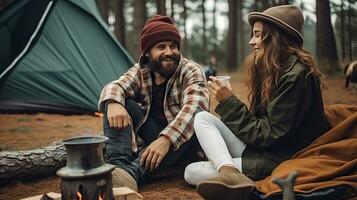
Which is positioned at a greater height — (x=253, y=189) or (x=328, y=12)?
(x=328, y=12)

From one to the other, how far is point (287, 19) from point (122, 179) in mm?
1474

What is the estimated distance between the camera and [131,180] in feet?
9.41

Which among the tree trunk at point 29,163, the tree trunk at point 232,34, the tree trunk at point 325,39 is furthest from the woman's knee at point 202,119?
the tree trunk at point 232,34

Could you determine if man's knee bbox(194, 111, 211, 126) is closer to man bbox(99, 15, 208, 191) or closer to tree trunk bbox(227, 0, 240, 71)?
man bbox(99, 15, 208, 191)

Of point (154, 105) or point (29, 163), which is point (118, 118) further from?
point (29, 163)

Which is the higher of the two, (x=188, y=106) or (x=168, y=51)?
(x=168, y=51)

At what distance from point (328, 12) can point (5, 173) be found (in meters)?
8.84

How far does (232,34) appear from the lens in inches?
704

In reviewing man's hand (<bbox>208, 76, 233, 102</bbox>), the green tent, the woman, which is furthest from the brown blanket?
the green tent

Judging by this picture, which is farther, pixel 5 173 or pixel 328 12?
pixel 328 12

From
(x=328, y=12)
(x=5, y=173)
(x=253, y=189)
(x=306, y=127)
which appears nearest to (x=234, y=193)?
(x=253, y=189)

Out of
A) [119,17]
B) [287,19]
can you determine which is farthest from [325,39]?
[287,19]

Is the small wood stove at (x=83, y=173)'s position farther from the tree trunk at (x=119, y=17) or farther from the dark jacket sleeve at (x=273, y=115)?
the tree trunk at (x=119, y=17)

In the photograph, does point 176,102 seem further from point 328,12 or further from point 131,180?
point 328,12
